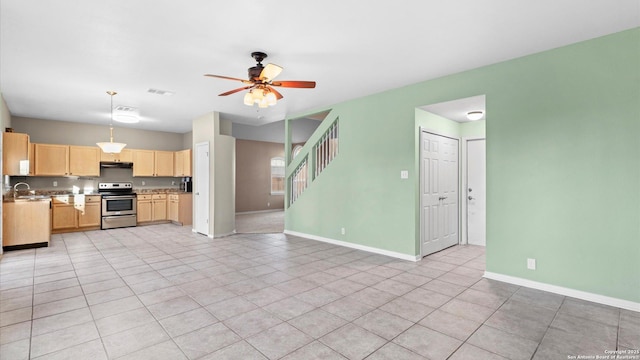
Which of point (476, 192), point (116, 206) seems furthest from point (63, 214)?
point (476, 192)

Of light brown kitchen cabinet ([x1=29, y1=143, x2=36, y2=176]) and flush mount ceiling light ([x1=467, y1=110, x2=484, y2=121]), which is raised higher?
flush mount ceiling light ([x1=467, y1=110, x2=484, y2=121])

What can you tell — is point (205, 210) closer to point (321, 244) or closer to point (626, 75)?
point (321, 244)

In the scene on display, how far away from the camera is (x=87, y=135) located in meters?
7.91

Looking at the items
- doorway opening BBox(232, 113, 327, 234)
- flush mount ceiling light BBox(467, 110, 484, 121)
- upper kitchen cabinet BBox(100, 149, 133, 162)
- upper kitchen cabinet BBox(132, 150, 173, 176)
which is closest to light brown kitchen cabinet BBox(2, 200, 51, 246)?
upper kitchen cabinet BBox(100, 149, 133, 162)

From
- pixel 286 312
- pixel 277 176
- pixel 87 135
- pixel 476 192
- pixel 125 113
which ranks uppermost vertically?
pixel 125 113

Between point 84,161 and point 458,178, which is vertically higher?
point 84,161

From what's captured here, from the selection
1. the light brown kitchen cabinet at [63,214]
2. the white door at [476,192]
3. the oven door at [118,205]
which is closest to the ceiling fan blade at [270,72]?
the white door at [476,192]

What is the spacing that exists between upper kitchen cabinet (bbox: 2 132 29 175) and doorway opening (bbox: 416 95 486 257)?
7210 mm

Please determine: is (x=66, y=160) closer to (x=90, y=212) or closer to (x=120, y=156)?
(x=120, y=156)

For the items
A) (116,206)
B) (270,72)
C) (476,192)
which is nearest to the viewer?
(270,72)

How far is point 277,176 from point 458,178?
726cm

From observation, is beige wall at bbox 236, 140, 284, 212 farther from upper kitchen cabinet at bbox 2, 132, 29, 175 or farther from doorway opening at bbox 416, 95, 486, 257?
doorway opening at bbox 416, 95, 486, 257

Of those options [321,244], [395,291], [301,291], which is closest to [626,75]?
[395,291]

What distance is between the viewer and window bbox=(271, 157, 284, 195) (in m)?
11.4
